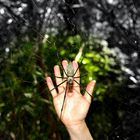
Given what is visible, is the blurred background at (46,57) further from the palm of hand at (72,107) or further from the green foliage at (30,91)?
the palm of hand at (72,107)

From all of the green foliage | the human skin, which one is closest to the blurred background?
the green foliage

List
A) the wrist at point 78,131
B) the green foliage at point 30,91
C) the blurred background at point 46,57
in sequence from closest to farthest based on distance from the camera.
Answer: the wrist at point 78,131 → the blurred background at point 46,57 → the green foliage at point 30,91

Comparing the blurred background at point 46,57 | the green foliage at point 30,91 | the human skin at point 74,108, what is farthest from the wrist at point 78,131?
the green foliage at point 30,91

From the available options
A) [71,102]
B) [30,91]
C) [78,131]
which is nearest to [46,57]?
[30,91]

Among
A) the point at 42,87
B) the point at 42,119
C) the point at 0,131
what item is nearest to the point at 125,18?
the point at 42,87

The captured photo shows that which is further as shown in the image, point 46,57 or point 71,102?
point 46,57

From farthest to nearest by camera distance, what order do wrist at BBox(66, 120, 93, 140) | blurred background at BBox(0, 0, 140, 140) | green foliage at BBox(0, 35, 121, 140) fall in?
1. green foliage at BBox(0, 35, 121, 140)
2. blurred background at BBox(0, 0, 140, 140)
3. wrist at BBox(66, 120, 93, 140)

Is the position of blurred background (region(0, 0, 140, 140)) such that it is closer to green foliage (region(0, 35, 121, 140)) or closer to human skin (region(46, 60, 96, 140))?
green foliage (region(0, 35, 121, 140))

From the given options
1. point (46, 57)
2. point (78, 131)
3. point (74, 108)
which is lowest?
point (78, 131)

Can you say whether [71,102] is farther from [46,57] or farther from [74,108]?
[46,57]

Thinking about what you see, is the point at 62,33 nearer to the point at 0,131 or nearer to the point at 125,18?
the point at 125,18
